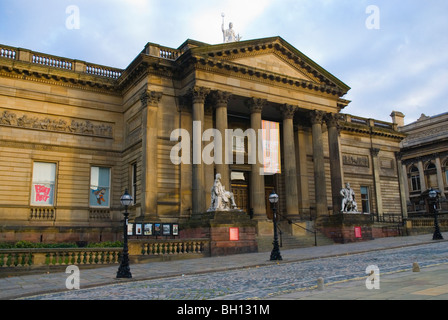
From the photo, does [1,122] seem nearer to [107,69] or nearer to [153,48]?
[107,69]

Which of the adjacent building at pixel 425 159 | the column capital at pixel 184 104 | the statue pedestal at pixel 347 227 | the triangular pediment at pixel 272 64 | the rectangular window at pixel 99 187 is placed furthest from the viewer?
the adjacent building at pixel 425 159

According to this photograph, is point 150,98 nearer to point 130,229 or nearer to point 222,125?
point 222,125

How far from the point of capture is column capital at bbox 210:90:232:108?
27.9 metres

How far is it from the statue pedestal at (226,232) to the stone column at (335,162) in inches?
395

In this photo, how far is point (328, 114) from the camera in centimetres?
3344

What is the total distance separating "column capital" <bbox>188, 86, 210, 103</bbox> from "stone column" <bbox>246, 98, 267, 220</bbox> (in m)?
3.59

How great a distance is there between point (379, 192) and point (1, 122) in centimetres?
3522

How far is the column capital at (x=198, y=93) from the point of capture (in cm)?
2706

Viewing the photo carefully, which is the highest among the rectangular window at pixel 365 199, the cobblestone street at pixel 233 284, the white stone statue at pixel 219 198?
the rectangular window at pixel 365 199

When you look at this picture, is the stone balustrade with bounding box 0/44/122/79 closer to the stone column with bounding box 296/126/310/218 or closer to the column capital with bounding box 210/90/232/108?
the column capital with bounding box 210/90/232/108

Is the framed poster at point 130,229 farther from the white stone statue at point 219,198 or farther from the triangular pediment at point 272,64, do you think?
the triangular pediment at point 272,64

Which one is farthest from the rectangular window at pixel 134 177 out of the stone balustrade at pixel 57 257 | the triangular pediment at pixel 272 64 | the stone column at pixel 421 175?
the stone column at pixel 421 175
